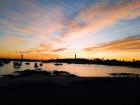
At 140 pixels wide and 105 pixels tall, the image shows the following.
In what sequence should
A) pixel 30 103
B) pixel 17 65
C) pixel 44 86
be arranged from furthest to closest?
1. pixel 17 65
2. pixel 44 86
3. pixel 30 103

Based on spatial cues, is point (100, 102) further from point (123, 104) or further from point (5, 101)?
point (5, 101)

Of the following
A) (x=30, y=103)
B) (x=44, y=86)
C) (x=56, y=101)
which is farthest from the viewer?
(x=44, y=86)

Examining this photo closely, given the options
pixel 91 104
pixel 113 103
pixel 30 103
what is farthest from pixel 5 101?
pixel 113 103

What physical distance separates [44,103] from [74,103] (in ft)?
9.41

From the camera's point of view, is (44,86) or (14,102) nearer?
(14,102)

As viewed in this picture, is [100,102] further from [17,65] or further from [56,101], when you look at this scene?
[17,65]

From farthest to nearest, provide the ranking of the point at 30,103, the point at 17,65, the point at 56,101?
1. the point at 17,65
2. the point at 56,101
3. the point at 30,103

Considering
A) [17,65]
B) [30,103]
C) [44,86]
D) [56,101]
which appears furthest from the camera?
[17,65]

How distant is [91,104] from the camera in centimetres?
1695

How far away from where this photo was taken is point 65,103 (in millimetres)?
16781

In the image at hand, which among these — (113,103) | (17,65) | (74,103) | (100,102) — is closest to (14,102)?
(74,103)

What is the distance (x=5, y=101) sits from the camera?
56.0 ft

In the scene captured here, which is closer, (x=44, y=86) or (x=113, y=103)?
(x=113, y=103)

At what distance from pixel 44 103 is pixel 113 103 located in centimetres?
679
